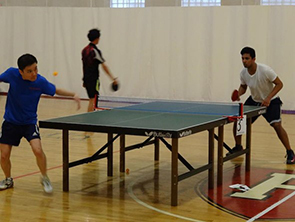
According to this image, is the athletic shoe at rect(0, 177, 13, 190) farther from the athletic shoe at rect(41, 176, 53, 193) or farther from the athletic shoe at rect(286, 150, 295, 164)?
the athletic shoe at rect(286, 150, 295, 164)

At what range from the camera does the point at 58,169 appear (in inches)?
255

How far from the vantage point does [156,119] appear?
562 cm

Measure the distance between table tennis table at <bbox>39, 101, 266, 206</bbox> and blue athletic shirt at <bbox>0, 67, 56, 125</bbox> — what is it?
17 centimetres

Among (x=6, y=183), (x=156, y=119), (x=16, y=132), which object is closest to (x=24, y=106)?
(x=16, y=132)

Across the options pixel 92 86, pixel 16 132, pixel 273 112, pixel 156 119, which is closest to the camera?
pixel 16 132

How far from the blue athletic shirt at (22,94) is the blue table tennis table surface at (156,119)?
0.17 m

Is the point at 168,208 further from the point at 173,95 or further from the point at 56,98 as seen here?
the point at 56,98

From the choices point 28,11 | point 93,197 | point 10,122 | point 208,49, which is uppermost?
point 28,11

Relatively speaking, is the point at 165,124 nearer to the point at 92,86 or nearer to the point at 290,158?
the point at 290,158

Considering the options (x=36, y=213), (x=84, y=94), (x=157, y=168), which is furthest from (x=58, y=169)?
(x=84, y=94)

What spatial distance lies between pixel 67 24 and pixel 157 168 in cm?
852

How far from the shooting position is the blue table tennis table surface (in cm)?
496

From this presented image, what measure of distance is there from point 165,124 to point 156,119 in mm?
411

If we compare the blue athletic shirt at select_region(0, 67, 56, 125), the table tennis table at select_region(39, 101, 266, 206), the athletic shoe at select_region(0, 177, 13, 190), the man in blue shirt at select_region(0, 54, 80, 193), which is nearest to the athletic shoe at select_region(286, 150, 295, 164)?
the table tennis table at select_region(39, 101, 266, 206)
